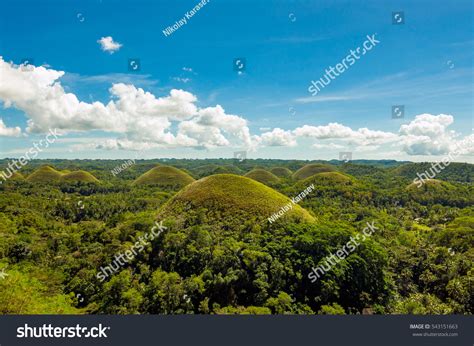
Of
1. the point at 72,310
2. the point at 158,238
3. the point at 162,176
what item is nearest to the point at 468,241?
the point at 158,238

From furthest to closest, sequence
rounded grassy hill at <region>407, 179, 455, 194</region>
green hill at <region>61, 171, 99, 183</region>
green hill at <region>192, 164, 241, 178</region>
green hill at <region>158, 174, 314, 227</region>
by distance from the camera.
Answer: green hill at <region>192, 164, 241, 178</region> → green hill at <region>61, 171, 99, 183</region> → rounded grassy hill at <region>407, 179, 455, 194</region> → green hill at <region>158, 174, 314, 227</region>

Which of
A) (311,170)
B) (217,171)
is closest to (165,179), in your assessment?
(217,171)

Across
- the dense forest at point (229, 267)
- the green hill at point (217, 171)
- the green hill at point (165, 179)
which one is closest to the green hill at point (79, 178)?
the green hill at point (165, 179)

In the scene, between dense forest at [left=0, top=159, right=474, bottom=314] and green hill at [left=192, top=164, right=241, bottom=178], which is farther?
green hill at [left=192, top=164, right=241, bottom=178]

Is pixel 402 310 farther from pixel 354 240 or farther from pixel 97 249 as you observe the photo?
pixel 97 249

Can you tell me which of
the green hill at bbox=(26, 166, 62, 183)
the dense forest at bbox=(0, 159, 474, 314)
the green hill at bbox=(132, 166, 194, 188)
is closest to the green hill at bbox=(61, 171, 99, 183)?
the green hill at bbox=(26, 166, 62, 183)

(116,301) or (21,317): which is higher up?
(21,317)

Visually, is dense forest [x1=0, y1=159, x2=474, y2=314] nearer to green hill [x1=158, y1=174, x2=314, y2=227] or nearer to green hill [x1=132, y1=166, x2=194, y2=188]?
green hill [x1=158, y1=174, x2=314, y2=227]

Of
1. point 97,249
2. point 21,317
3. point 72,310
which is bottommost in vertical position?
point 72,310
